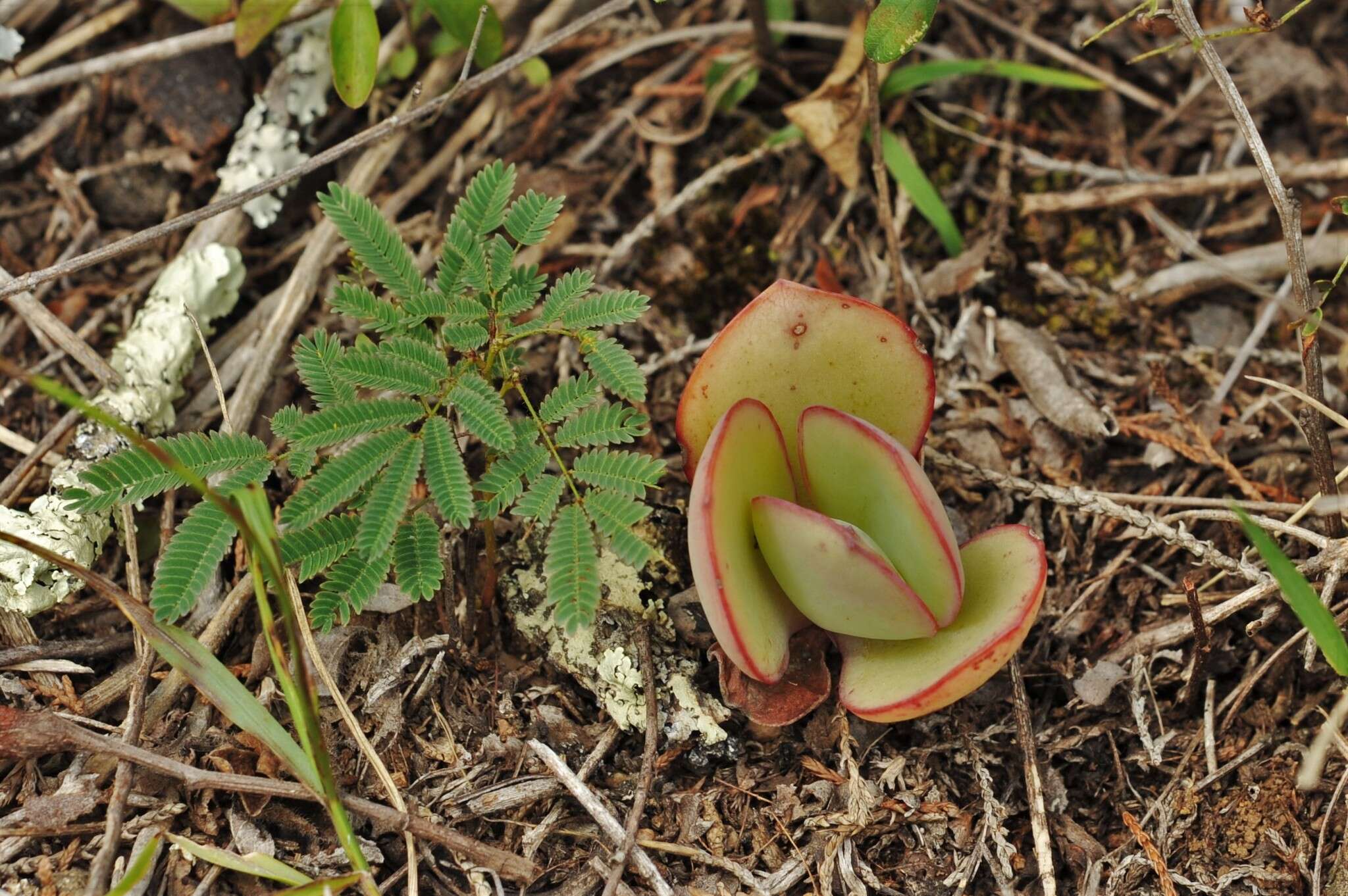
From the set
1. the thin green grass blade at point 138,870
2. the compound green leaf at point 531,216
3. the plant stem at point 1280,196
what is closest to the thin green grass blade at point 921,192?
the plant stem at point 1280,196

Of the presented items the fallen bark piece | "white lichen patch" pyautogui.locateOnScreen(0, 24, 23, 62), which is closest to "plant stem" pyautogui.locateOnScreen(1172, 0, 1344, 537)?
the fallen bark piece

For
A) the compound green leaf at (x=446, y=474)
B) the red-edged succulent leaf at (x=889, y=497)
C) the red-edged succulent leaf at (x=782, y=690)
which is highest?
the compound green leaf at (x=446, y=474)

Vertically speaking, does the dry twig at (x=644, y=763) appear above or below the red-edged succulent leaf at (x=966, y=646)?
below

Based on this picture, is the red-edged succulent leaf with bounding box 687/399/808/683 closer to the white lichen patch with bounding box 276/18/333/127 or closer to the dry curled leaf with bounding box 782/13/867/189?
the dry curled leaf with bounding box 782/13/867/189

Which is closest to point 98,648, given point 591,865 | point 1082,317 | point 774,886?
point 591,865

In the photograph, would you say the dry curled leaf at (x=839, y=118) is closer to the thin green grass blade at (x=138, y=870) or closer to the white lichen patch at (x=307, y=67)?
the white lichen patch at (x=307, y=67)

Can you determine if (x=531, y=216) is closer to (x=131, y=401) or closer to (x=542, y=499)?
(x=542, y=499)
